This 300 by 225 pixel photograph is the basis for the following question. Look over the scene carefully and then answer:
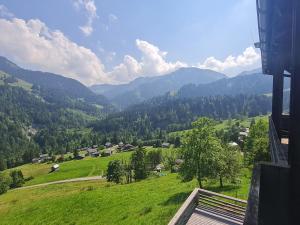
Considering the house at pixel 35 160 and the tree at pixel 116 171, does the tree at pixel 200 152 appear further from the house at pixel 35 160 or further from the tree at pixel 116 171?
the house at pixel 35 160

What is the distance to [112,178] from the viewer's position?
307 ft

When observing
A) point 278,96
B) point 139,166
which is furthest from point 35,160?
point 278,96

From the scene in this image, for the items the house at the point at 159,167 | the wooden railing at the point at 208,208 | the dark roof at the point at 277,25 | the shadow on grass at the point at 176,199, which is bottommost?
the house at the point at 159,167

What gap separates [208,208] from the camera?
2250cm

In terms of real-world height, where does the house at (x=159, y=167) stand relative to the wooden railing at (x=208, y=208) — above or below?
below

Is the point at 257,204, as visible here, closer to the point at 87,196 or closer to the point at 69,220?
the point at 69,220

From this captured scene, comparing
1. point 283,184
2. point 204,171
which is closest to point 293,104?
point 283,184

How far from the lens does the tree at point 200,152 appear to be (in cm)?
3678

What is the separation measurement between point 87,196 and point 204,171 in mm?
18324

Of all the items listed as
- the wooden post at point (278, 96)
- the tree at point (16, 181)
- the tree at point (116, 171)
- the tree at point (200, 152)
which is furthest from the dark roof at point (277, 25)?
the tree at point (16, 181)

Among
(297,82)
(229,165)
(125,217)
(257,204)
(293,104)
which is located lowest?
(125,217)

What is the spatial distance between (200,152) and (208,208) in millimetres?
14852

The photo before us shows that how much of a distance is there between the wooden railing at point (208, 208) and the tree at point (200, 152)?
12.6 meters

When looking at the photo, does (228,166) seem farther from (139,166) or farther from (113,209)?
(139,166)
